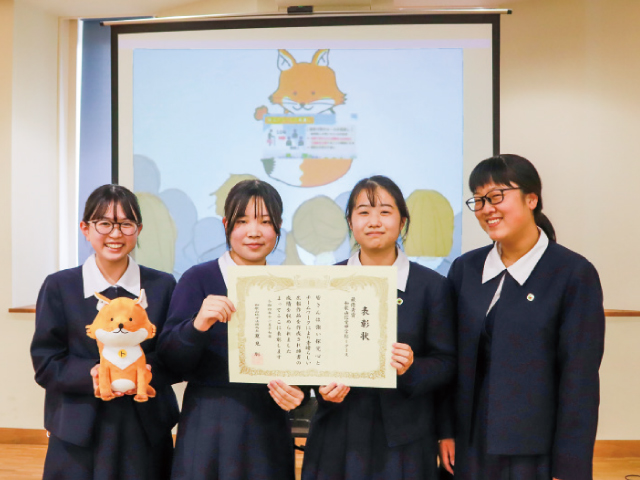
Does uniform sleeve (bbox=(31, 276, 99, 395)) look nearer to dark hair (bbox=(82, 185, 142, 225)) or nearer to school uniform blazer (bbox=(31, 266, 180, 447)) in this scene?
school uniform blazer (bbox=(31, 266, 180, 447))

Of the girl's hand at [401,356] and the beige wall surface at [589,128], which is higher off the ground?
the beige wall surface at [589,128]

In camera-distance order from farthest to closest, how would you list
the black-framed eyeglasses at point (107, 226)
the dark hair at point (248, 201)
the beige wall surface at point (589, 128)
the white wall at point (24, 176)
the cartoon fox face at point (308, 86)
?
1. the white wall at point (24, 176)
2. the beige wall surface at point (589, 128)
3. the cartoon fox face at point (308, 86)
4. the black-framed eyeglasses at point (107, 226)
5. the dark hair at point (248, 201)

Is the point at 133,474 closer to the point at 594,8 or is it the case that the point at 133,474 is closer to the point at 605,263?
the point at 605,263

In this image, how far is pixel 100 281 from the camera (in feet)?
5.94

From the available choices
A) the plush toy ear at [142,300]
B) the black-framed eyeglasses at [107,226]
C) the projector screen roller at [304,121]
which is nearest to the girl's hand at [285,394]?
the plush toy ear at [142,300]

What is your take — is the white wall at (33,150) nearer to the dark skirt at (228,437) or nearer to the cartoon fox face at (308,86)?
the cartoon fox face at (308,86)

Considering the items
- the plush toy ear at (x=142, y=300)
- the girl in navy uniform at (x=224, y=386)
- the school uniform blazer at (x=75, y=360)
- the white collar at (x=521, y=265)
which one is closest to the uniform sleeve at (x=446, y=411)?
the white collar at (x=521, y=265)

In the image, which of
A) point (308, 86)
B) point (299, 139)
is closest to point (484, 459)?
point (299, 139)

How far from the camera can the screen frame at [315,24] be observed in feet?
9.84

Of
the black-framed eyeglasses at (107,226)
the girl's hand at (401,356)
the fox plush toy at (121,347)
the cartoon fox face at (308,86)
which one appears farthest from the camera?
the cartoon fox face at (308,86)

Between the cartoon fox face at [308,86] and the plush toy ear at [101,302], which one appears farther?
the cartoon fox face at [308,86]

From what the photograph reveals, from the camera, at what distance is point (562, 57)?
364 centimetres

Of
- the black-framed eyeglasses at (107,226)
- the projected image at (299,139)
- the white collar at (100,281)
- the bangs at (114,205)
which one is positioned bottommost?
the white collar at (100,281)

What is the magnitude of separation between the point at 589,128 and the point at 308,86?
70.0 inches
